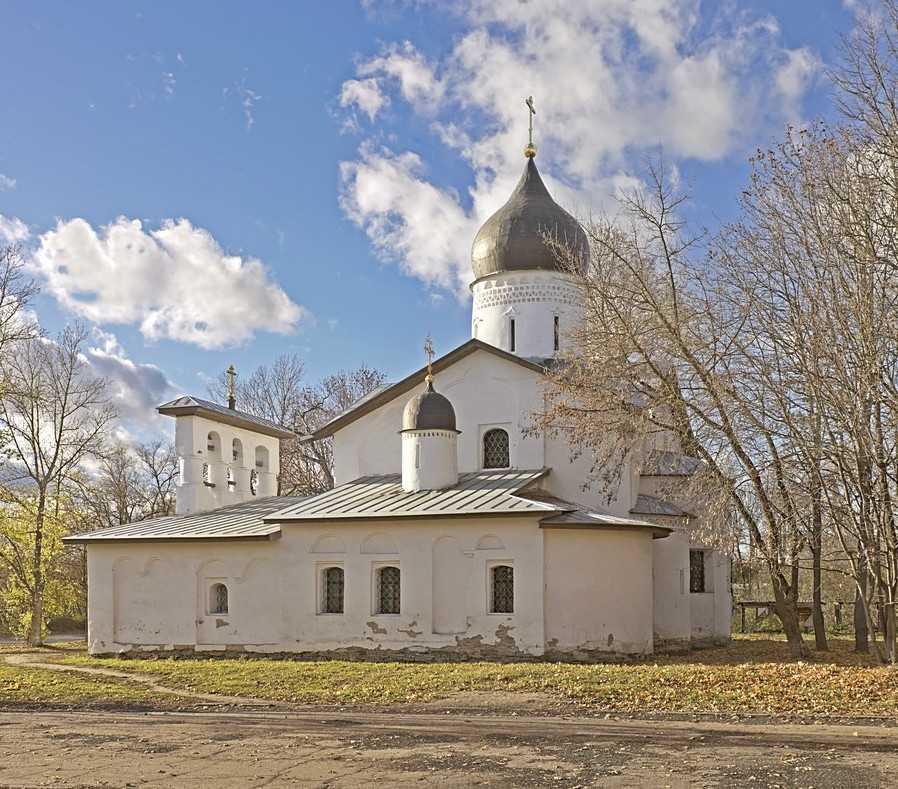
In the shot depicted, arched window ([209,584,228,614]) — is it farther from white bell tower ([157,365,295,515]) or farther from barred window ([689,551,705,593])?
barred window ([689,551,705,593])

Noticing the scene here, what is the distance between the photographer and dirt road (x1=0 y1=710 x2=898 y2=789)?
921cm

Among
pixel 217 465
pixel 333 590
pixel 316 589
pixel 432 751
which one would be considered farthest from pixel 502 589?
pixel 432 751

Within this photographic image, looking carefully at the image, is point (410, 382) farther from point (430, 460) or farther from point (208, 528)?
point (208, 528)

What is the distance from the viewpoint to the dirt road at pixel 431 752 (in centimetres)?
921

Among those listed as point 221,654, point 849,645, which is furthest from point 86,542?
point 849,645

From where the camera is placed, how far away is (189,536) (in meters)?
22.6

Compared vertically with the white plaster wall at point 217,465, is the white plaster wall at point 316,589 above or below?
below

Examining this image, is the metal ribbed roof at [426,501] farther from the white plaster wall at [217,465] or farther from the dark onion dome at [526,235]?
the dark onion dome at [526,235]

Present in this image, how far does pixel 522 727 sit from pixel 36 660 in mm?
13846

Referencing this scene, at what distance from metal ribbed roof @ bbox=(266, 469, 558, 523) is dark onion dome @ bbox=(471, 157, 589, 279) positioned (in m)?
6.14

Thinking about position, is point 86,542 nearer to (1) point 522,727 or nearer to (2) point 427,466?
(2) point 427,466

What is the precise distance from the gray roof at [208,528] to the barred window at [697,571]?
9.40m

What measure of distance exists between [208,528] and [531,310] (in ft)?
31.3

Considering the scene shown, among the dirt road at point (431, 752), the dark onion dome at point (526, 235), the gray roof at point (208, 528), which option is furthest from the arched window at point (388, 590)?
the dark onion dome at point (526, 235)
